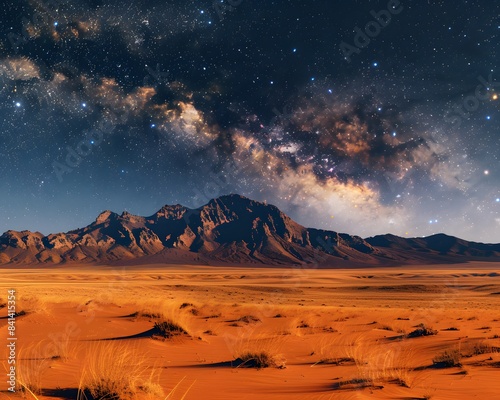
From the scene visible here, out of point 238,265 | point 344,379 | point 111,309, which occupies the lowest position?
point 238,265

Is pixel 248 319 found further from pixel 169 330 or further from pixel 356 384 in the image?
pixel 356 384

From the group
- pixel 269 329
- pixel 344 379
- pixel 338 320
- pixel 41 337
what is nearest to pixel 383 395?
pixel 344 379

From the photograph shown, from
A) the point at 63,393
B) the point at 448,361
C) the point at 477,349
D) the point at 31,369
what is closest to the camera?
the point at 63,393

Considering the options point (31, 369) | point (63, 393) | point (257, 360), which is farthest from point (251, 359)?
point (31, 369)

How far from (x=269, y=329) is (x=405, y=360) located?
21.0ft

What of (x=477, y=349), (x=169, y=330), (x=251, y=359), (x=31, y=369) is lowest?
(x=169, y=330)

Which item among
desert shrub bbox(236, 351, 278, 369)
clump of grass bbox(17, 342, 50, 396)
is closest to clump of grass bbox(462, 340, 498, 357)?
desert shrub bbox(236, 351, 278, 369)

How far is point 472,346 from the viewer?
34.5 feet

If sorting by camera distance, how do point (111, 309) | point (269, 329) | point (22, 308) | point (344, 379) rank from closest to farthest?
point (344, 379), point (269, 329), point (22, 308), point (111, 309)

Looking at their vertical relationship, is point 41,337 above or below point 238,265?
above

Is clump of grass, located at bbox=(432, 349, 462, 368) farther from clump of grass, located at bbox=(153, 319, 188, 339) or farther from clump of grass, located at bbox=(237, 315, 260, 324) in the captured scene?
clump of grass, located at bbox=(237, 315, 260, 324)

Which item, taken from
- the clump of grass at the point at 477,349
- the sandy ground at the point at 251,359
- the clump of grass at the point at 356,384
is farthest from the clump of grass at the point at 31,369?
the clump of grass at the point at 477,349

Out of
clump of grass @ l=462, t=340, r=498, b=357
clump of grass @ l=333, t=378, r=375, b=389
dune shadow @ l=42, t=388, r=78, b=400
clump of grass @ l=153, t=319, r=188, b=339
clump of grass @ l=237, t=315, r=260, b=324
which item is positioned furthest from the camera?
clump of grass @ l=237, t=315, r=260, b=324

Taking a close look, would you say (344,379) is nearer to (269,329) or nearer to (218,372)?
(218,372)
